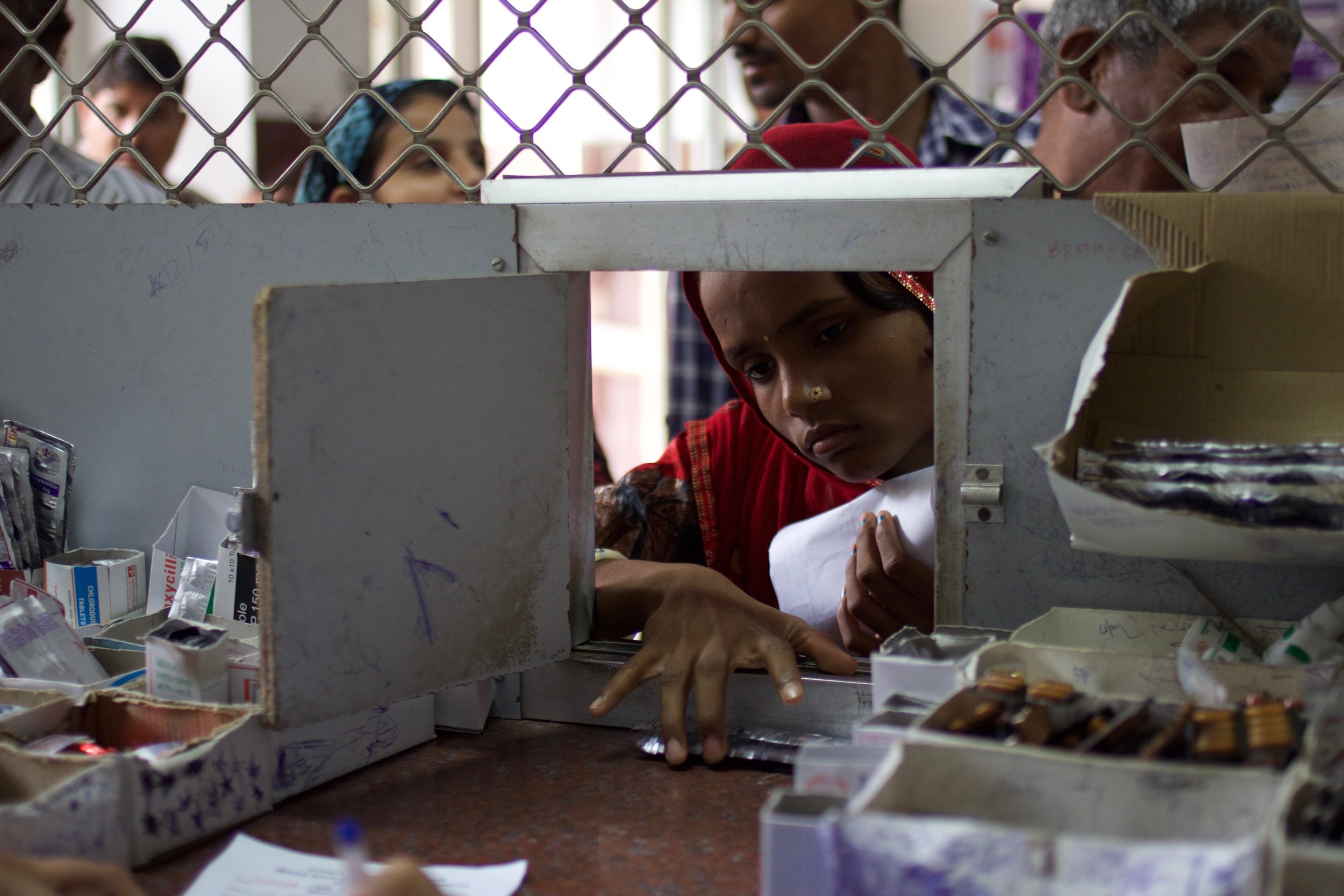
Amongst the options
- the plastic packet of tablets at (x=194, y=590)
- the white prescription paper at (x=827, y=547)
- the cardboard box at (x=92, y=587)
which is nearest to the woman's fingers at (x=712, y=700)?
the white prescription paper at (x=827, y=547)

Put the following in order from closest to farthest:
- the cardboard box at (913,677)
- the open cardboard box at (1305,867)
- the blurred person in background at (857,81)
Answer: the open cardboard box at (1305,867), the cardboard box at (913,677), the blurred person in background at (857,81)

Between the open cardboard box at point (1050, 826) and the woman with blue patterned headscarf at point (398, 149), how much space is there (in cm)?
196

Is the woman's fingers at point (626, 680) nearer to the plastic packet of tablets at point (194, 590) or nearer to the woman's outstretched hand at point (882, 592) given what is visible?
the woman's outstretched hand at point (882, 592)

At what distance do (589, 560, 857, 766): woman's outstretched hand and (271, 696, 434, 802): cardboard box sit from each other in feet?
0.61

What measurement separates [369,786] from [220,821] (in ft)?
0.48

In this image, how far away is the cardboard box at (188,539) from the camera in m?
1.41

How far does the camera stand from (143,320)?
143 cm

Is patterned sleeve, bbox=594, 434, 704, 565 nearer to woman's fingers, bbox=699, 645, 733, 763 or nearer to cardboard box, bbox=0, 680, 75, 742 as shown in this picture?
woman's fingers, bbox=699, 645, 733, 763

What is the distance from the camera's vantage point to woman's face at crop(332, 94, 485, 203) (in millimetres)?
2525

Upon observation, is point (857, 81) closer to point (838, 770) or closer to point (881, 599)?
point (881, 599)

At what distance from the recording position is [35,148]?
1.49 meters

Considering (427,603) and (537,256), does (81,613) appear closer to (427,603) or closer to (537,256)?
(427,603)

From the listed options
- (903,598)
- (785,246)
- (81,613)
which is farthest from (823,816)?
(81,613)

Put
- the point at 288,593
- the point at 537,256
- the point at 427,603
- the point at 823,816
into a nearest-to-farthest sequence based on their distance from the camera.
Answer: the point at 823,816 → the point at 288,593 → the point at 427,603 → the point at 537,256
